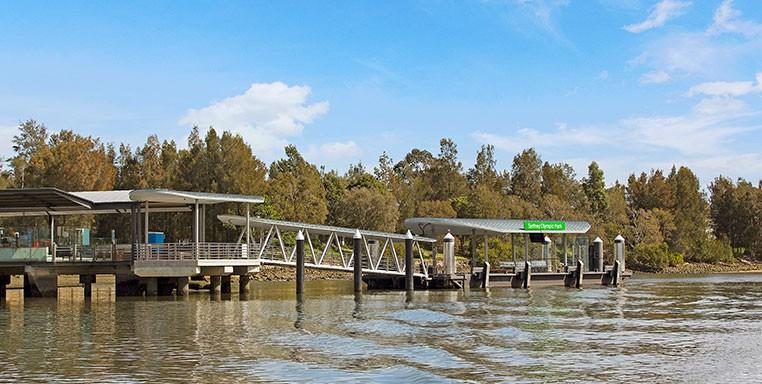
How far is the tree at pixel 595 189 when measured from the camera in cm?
11450

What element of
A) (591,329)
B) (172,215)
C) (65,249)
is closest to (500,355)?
(591,329)

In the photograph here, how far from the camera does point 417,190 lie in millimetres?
107938

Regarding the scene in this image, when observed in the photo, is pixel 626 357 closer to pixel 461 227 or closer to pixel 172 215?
pixel 461 227

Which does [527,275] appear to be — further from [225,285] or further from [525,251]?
[225,285]

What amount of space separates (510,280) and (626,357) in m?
29.7

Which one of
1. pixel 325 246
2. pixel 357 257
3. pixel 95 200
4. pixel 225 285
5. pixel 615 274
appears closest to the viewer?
pixel 357 257

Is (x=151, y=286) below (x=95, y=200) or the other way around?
below

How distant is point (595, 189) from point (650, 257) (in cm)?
2119

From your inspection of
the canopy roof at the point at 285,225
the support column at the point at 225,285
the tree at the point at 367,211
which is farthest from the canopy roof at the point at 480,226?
the tree at the point at 367,211

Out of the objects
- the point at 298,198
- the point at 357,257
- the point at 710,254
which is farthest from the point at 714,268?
the point at 357,257

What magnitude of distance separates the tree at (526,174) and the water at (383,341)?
240ft

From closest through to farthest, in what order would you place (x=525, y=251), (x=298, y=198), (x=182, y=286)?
(x=182, y=286) → (x=525, y=251) → (x=298, y=198)

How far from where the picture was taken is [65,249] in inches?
1720

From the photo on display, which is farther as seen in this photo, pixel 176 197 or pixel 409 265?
pixel 409 265
